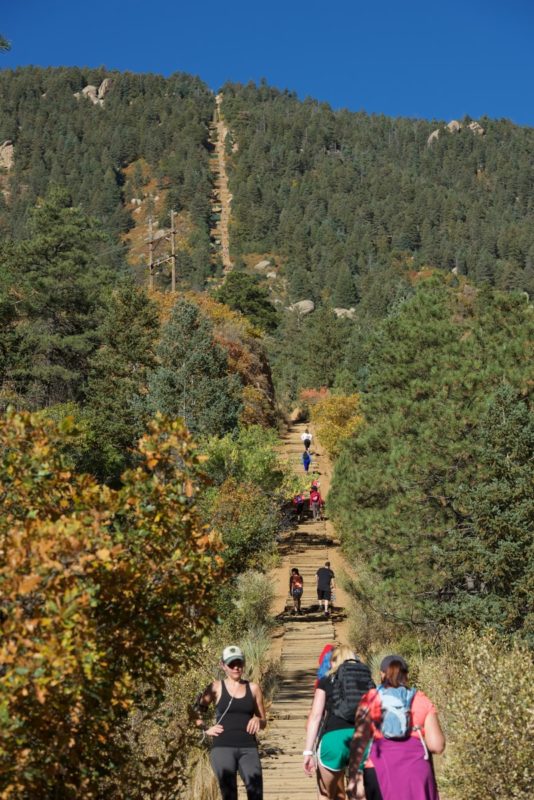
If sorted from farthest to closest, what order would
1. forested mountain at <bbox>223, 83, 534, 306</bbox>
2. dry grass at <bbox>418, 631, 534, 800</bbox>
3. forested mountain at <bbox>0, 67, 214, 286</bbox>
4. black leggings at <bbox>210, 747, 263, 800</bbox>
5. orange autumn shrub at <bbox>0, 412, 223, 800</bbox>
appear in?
1. forested mountain at <bbox>0, 67, 214, 286</bbox>
2. forested mountain at <bbox>223, 83, 534, 306</bbox>
3. dry grass at <bbox>418, 631, 534, 800</bbox>
4. black leggings at <bbox>210, 747, 263, 800</bbox>
5. orange autumn shrub at <bbox>0, 412, 223, 800</bbox>

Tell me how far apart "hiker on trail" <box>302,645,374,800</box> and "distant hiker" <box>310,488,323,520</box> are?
26.0 m

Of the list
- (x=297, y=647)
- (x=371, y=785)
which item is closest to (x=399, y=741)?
(x=371, y=785)

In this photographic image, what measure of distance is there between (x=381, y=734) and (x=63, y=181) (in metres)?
150

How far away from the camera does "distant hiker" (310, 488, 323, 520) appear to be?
32.1 m

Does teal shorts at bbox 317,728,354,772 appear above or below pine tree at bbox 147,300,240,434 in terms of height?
below

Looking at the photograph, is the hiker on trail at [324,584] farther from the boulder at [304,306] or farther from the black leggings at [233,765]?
the boulder at [304,306]

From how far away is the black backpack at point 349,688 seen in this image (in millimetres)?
5844

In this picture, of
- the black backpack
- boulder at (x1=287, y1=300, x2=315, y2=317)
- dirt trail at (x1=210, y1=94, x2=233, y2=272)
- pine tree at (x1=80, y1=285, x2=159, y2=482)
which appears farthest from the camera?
dirt trail at (x1=210, y1=94, x2=233, y2=272)

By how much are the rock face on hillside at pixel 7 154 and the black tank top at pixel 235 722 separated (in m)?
181

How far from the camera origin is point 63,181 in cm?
14688

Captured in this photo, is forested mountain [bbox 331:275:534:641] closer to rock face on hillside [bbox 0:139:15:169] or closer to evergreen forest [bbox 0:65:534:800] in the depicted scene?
evergreen forest [bbox 0:65:534:800]

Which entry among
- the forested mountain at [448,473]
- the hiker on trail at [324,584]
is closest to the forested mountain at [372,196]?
the forested mountain at [448,473]

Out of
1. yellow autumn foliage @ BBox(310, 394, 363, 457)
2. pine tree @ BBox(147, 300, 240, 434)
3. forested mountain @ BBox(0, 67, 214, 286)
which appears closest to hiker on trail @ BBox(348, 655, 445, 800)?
pine tree @ BBox(147, 300, 240, 434)

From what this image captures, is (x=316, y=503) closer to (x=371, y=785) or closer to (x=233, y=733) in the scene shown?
(x=233, y=733)
